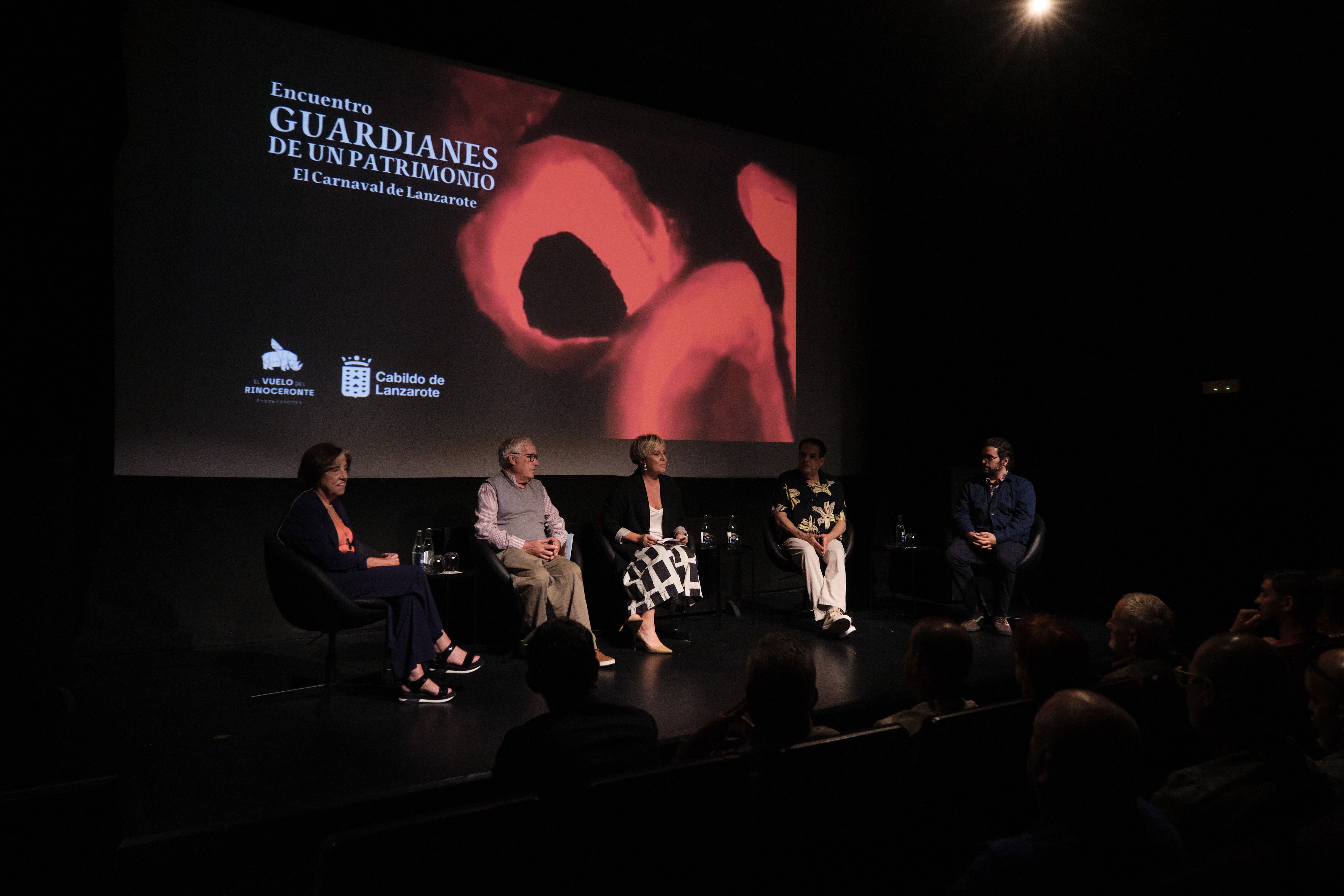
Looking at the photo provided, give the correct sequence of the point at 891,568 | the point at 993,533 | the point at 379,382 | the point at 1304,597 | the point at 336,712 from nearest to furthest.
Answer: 1. the point at 1304,597
2. the point at 336,712
3. the point at 379,382
4. the point at 993,533
5. the point at 891,568

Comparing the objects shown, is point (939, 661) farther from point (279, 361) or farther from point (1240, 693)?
point (279, 361)

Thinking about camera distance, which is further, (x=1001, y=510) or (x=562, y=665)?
(x=1001, y=510)

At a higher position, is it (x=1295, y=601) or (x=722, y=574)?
→ (x=1295, y=601)

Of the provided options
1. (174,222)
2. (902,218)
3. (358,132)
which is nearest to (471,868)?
(174,222)

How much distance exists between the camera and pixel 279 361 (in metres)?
4.10

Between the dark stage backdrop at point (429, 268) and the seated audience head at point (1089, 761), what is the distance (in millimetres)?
3864

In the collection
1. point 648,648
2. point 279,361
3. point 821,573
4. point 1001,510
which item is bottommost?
point 648,648

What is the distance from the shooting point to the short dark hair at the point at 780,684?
5.24 ft

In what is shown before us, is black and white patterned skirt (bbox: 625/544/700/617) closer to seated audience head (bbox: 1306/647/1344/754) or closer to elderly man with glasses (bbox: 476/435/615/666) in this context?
elderly man with glasses (bbox: 476/435/615/666)

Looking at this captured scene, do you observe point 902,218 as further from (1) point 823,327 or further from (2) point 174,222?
(2) point 174,222

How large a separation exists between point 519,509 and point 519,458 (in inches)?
10.8

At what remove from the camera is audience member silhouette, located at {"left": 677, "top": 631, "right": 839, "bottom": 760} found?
1.60 metres

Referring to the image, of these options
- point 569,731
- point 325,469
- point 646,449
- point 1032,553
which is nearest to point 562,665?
point 569,731

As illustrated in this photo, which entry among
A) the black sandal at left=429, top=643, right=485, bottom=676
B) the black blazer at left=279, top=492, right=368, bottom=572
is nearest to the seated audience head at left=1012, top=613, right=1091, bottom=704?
the black sandal at left=429, top=643, right=485, bottom=676
